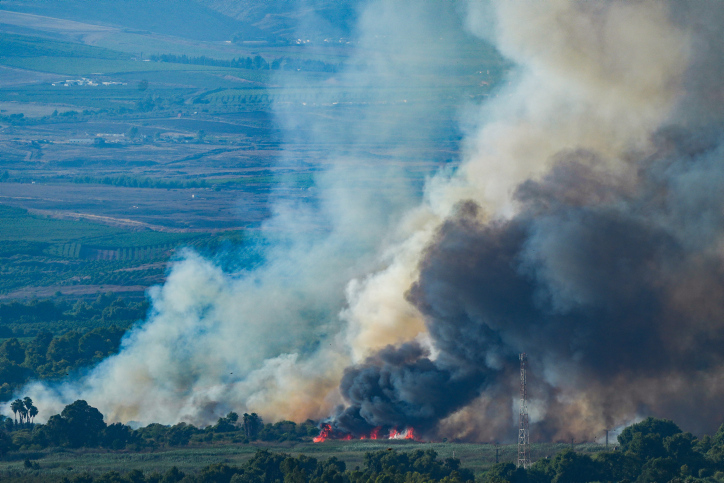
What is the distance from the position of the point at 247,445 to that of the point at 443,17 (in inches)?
3144

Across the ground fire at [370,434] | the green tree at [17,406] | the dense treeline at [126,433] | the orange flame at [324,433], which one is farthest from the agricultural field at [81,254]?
the ground fire at [370,434]

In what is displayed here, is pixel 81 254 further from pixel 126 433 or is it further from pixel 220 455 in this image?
pixel 220 455

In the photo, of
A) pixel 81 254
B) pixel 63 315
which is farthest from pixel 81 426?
pixel 81 254

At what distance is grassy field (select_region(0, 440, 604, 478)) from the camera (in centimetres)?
7225

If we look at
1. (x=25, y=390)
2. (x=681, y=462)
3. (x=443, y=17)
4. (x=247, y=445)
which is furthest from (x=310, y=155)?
(x=681, y=462)

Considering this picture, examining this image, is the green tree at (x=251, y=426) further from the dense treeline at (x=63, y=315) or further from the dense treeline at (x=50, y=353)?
the dense treeline at (x=63, y=315)

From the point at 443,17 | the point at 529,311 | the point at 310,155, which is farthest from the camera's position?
the point at 310,155

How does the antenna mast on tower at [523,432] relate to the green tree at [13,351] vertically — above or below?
below

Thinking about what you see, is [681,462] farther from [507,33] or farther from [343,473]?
[507,33]

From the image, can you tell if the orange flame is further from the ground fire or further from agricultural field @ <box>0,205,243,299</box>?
agricultural field @ <box>0,205,243,299</box>

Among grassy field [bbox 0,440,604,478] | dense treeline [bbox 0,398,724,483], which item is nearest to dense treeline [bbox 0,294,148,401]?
grassy field [bbox 0,440,604,478]

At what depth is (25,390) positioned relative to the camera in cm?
9388

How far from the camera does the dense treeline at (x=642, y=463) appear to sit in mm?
66812

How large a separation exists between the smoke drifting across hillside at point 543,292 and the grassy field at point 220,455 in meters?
3.27
